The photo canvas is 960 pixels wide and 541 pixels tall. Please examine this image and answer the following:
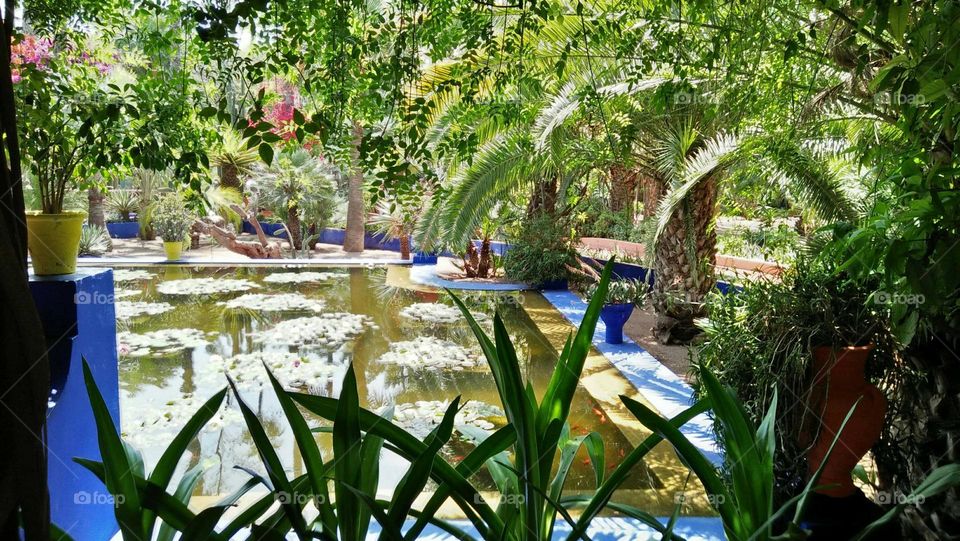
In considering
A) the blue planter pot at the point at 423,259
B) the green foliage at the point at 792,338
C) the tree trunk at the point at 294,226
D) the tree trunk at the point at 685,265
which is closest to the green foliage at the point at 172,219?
the tree trunk at the point at 294,226

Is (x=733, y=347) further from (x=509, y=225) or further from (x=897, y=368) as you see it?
(x=509, y=225)

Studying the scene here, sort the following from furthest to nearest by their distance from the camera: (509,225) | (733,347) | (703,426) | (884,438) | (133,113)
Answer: (509,225) → (703,426) → (733,347) → (884,438) → (133,113)

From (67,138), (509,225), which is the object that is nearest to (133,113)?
(67,138)

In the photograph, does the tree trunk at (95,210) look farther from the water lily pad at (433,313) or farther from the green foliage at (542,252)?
the green foliage at (542,252)

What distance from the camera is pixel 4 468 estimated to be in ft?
3.21

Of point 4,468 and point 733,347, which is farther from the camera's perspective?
point 733,347

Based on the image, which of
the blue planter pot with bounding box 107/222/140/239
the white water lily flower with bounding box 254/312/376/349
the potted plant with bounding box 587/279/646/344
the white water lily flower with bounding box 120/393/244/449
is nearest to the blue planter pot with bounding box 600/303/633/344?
the potted plant with bounding box 587/279/646/344

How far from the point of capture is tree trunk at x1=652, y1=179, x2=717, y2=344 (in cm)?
650

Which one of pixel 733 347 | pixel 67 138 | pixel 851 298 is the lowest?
pixel 733 347

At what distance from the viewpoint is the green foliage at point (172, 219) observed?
42.4ft

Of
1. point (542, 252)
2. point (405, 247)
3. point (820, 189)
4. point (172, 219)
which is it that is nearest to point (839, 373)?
point (820, 189)

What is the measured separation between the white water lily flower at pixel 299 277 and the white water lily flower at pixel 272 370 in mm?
4289

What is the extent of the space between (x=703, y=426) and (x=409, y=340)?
3.24m

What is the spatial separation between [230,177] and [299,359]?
961 centimetres
